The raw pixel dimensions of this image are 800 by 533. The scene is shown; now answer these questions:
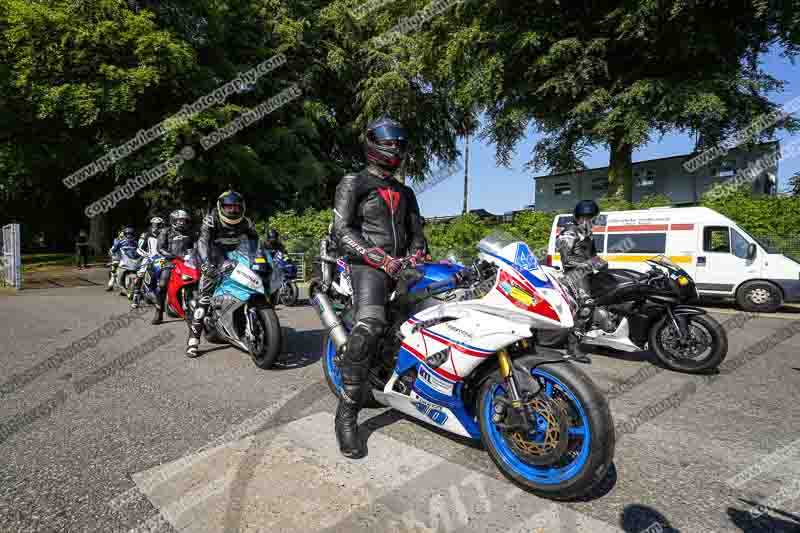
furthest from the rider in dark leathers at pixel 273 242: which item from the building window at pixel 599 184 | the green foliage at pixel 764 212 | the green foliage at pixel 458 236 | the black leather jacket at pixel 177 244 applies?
the building window at pixel 599 184

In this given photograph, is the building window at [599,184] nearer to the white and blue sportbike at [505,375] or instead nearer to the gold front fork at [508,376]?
the white and blue sportbike at [505,375]

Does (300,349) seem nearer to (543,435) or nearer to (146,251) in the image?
(543,435)

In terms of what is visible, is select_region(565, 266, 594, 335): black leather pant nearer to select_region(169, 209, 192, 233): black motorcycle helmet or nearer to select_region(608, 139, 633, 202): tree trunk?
select_region(169, 209, 192, 233): black motorcycle helmet

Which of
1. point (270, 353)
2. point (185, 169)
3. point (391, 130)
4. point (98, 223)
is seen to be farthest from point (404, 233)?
point (98, 223)

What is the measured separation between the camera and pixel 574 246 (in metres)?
5.65

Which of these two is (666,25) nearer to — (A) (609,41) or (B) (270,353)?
(A) (609,41)

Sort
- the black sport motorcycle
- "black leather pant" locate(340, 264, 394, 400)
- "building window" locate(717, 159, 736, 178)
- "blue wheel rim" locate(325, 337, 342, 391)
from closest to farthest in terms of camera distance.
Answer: "black leather pant" locate(340, 264, 394, 400), "blue wheel rim" locate(325, 337, 342, 391), the black sport motorcycle, "building window" locate(717, 159, 736, 178)

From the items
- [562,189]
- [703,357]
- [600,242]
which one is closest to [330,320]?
[703,357]

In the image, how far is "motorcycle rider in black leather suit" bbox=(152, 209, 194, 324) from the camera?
6.66 m

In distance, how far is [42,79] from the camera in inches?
730

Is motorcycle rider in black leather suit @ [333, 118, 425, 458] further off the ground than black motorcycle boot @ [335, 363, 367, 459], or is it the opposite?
motorcycle rider in black leather suit @ [333, 118, 425, 458]

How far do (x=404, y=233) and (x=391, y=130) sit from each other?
712 millimetres

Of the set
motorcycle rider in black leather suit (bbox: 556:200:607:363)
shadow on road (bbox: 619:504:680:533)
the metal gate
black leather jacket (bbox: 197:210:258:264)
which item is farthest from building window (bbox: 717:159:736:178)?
the metal gate

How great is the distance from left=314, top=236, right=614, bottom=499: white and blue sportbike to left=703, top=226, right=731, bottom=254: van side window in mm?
9489
